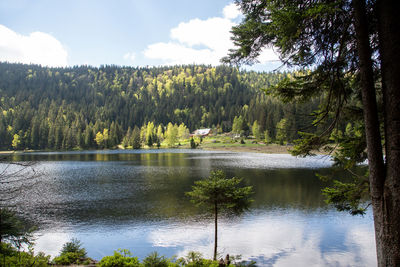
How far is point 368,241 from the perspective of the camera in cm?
1639

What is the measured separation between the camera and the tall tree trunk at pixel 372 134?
184 inches

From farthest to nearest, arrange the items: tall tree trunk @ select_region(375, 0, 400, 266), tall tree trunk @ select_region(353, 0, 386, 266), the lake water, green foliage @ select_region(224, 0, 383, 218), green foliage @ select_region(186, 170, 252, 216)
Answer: the lake water, green foliage @ select_region(186, 170, 252, 216), green foliage @ select_region(224, 0, 383, 218), tall tree trunk @ select_region(353, 0, 386, 266), tall tree trunk @ select_region(375, 0, 400, 266)

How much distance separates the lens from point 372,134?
4.95m

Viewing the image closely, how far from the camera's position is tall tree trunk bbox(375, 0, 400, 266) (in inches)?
175

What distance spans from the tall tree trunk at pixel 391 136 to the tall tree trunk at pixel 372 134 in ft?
0.18

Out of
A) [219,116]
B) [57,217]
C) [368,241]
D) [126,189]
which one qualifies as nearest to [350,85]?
[368,241]

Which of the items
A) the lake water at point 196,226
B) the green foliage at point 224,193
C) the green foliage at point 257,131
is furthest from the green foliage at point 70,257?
the green foliage at point 257,131

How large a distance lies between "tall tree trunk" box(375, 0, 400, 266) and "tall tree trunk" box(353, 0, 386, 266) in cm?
6

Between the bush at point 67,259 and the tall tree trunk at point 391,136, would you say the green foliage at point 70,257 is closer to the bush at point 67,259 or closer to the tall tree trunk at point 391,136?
the bush at point 67,259

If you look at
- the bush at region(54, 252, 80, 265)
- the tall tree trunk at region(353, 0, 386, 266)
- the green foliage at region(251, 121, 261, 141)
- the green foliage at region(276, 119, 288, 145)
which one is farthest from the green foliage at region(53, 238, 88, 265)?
the green foliage at region(251, 121, 261, 141)

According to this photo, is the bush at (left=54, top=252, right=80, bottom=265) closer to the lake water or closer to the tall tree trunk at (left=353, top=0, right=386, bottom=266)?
the lake water

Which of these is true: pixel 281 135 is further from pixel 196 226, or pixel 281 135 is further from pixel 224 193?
pixel 196 226

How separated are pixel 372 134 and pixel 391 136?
36 cm

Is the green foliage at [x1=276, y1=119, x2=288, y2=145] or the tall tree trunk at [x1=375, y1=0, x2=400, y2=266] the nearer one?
the tall tree trunk at [x1=375, y1=0, x2=400, y2=266]
